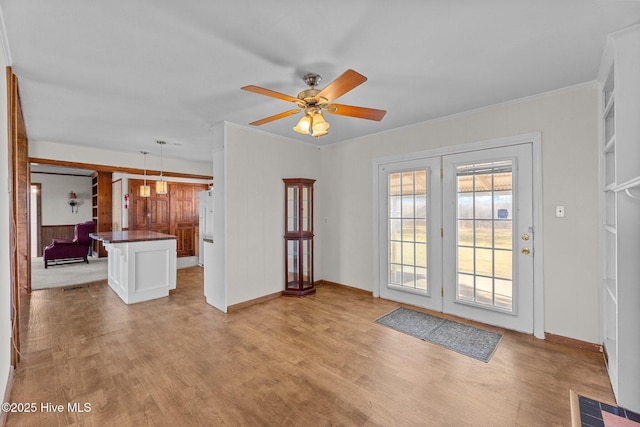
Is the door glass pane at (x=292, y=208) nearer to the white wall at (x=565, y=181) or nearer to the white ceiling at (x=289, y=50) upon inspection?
the white ceiling at (x=289, y=50)

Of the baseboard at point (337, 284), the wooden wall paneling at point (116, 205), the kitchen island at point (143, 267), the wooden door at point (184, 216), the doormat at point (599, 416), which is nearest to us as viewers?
the doormat at point (599, 416)

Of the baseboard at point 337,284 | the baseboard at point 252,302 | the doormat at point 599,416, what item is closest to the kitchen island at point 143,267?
the baseboard at point 252,302

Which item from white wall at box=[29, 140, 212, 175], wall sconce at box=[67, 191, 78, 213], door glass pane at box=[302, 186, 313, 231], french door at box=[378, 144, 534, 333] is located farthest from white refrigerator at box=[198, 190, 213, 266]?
wall sconce at box=[67, 191, 78, 213]

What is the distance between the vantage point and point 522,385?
2.12 meters

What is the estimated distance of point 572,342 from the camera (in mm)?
2680

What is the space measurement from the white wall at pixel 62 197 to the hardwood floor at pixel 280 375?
646 centimetres

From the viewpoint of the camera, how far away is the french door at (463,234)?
118 inches

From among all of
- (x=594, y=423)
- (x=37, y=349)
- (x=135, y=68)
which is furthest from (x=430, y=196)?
(x=37, y=349)

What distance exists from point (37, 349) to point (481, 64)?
464cm

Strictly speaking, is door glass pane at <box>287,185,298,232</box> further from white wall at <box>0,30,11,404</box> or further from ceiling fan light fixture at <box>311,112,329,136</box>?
white wall at <box>0,30,11,404</box>

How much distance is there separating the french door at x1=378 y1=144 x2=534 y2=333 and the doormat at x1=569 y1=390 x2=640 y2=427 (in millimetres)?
1999

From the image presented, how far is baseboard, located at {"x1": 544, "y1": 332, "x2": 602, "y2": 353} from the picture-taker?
257 cm

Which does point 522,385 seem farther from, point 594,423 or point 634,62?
point 634,62

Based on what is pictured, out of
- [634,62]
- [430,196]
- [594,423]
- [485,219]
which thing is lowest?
[594,423]
